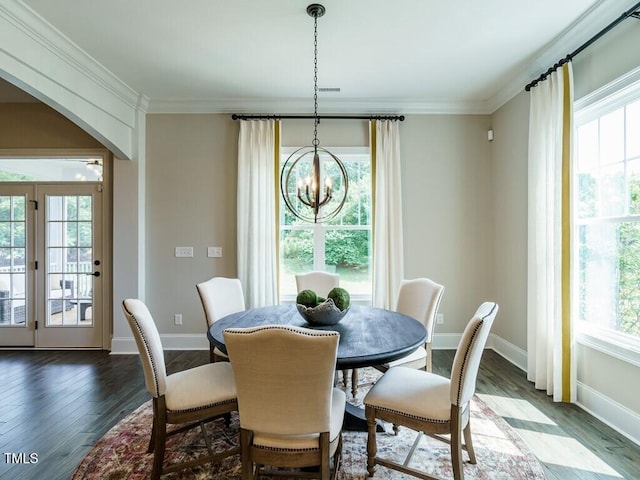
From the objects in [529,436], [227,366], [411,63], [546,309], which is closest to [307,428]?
[227,366]

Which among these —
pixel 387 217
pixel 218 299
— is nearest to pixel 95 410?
pixel 218 299

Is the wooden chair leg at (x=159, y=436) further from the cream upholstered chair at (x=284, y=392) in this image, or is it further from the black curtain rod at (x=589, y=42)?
the black curtain rod at (x=589, y=42)

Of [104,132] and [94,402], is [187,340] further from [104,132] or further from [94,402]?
[104,132]

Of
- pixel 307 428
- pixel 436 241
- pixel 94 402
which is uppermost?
pixel 436 241

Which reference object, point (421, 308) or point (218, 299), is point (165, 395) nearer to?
point (218, 299)

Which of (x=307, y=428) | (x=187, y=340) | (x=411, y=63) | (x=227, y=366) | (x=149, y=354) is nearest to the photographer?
(x=307, y=428)

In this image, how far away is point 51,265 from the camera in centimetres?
418

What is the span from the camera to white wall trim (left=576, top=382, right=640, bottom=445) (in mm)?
2244

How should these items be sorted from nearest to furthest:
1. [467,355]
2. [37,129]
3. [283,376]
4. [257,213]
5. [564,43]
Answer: [283,376], [467,355], [564,43], [257,213], [37,129]

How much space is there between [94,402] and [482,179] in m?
4.54

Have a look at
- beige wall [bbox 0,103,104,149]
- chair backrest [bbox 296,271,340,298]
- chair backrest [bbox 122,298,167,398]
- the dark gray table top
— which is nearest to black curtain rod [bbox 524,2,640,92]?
the dark gray table top

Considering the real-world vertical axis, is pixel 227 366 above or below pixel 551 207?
below

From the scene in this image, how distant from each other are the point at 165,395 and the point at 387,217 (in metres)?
2.92

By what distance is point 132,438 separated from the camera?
89.2 inches
